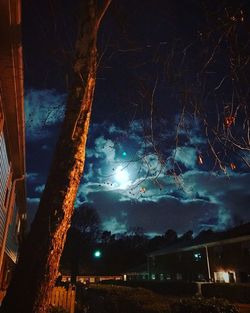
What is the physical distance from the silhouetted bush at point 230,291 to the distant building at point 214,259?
427 centimetres

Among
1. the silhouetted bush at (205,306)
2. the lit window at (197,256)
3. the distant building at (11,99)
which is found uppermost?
the lit window at (197,256)

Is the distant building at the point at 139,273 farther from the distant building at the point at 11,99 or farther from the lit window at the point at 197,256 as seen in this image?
the distant building at the point at 11,99

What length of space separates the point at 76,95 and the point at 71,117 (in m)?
0.44

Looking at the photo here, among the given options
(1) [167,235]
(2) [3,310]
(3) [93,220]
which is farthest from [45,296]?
(1) [167,235]

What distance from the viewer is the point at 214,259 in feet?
121

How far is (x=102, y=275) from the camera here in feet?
254

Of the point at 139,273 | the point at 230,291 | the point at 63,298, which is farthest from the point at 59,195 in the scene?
the point at 139,273

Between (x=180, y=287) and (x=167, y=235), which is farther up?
(x=167, y=235)

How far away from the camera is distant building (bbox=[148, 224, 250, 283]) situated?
32531mm

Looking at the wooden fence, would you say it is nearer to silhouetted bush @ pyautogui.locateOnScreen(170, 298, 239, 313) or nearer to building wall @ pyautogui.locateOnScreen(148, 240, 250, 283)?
silhouetted bush @ pyautogui.locateOnScreen(170, 298, 239, 313)

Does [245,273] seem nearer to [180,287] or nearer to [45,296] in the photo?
[180,287]

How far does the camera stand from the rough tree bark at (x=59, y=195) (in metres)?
3.53

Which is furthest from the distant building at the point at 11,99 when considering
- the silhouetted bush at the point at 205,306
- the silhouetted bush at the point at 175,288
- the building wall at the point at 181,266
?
the building wall at the point at 181,266

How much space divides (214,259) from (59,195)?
36029 mm
